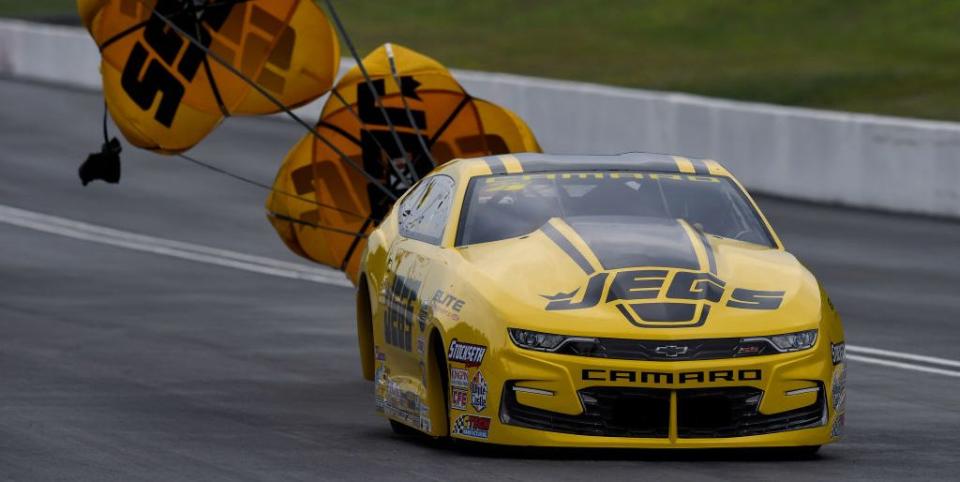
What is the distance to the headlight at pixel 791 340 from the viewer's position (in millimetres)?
10047

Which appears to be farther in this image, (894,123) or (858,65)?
(858,65)

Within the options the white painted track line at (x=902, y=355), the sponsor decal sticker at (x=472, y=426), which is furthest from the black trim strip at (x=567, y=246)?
the white painted track line at (x=902, y=355)

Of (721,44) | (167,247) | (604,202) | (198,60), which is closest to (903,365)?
(604,202)

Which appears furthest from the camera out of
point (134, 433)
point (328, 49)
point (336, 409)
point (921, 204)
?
point (921, 204)

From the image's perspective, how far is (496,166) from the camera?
38.9 feet

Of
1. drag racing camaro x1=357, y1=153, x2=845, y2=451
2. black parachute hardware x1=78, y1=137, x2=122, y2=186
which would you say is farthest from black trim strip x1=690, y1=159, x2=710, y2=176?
black parachute hardware x1=78, y1=137, x2=122, y2=186

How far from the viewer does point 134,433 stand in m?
11.2

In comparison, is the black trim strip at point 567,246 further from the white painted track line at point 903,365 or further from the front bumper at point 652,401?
the white painted track line at point 903,365

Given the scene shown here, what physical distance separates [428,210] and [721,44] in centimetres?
3147

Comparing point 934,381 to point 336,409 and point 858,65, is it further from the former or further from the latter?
point 858,65

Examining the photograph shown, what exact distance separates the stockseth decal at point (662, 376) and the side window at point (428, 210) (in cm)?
172

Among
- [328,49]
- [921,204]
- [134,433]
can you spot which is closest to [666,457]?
[134,433]

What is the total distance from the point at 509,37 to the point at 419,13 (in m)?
6.10

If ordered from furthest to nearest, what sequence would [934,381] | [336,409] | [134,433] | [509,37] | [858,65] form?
[509,37]
[858,65]
[934,381]
[336,409]
[134,433]
